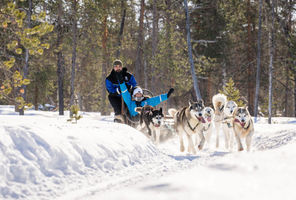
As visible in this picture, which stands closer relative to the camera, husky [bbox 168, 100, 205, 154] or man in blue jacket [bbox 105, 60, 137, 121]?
husky [bbox 168, 100, 205, 154]

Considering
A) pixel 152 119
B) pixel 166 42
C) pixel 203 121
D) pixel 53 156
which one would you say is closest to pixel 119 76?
pixel 152 119

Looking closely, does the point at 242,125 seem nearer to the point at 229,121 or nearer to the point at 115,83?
the point at 229,121

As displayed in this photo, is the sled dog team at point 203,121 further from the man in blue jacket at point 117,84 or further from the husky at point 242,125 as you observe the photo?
the man in blue jacket at point 117,84

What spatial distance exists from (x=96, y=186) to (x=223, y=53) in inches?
766

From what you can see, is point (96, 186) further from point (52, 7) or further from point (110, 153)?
point (52, 7)

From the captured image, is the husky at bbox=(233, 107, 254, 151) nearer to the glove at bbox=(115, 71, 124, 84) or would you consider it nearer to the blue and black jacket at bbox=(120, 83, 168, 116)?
the blue and black jacket at bbox=(120, 83, 168, 116)

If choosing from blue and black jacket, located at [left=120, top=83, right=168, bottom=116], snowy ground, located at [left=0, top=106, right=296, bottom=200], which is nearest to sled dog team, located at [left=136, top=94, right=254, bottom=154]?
blue and black jacket, located at [left=120, top=83, right=168, bottom=116]

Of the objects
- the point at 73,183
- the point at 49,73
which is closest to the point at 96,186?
the point at 73,183

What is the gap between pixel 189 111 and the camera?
296 inches

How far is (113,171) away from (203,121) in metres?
3.16

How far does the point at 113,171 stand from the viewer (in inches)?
187

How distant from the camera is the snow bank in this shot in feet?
12.1

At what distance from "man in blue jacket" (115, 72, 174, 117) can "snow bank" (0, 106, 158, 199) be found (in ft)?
7.70

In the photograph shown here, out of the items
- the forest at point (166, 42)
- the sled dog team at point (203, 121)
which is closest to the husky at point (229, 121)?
the sled dog team at point (203, 121)
